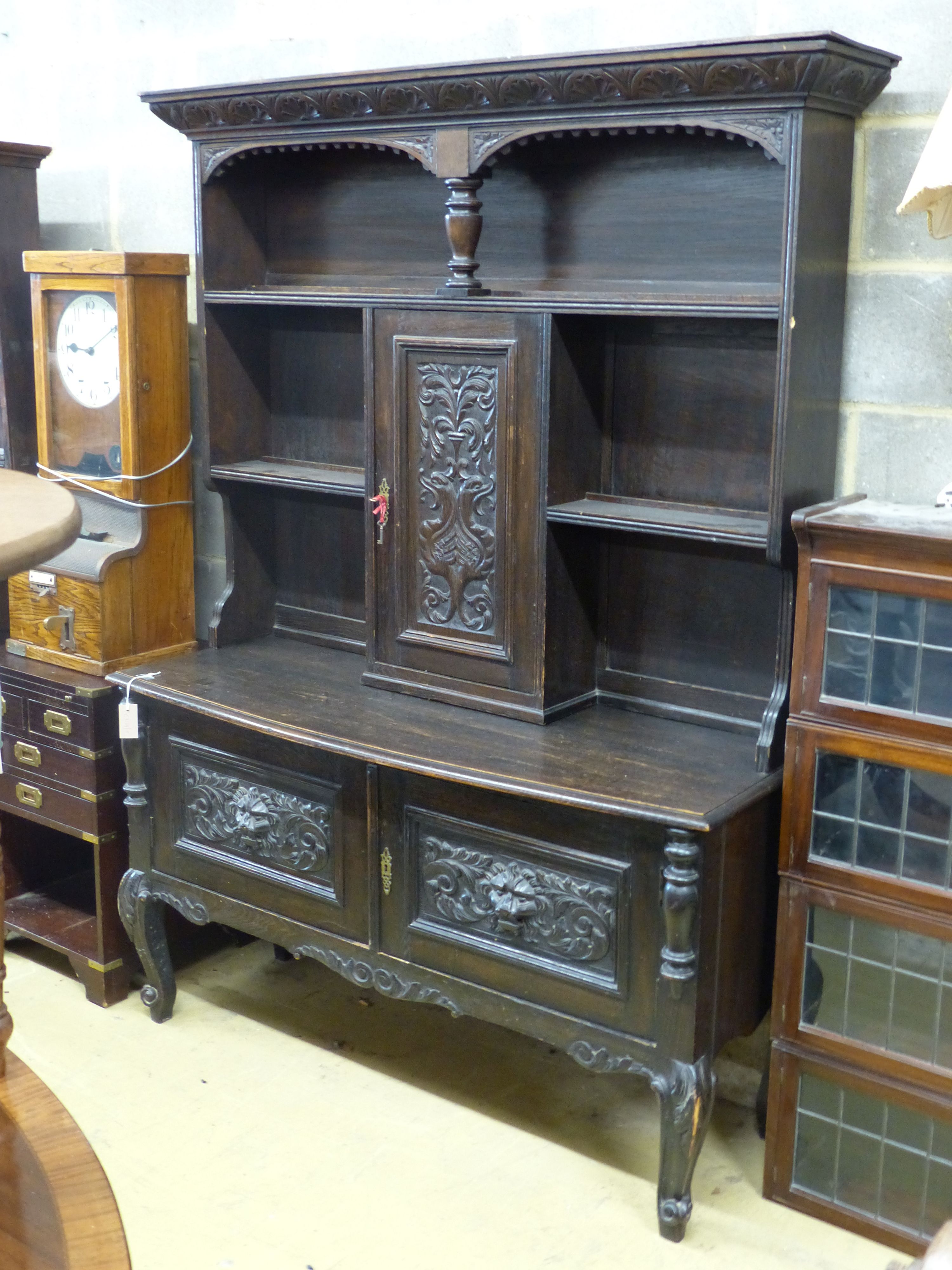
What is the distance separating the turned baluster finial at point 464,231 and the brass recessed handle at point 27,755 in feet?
4.74

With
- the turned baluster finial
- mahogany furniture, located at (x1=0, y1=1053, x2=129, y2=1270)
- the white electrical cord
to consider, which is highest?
the turned baluster finial

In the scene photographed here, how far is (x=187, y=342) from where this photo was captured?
3.16 metres

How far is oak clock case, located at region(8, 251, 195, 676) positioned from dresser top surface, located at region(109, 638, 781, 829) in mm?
221

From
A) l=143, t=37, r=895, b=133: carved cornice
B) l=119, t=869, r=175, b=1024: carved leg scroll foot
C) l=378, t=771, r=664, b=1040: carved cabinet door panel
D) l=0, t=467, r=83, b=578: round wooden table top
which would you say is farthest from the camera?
l=119, t=869, r=175, b=1024: carved leg scroll foot

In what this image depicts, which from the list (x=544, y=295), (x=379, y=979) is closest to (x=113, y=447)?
(x=544, y=295)

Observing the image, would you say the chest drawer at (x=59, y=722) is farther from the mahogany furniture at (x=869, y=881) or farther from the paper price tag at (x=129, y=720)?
the mahogany furniture at (x=869, y=881)

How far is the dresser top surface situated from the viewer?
7.31 ft

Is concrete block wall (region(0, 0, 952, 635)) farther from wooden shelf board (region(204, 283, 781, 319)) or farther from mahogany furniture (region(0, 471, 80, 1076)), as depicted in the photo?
mahogany furniture (region(0, 471, 80, 1076))

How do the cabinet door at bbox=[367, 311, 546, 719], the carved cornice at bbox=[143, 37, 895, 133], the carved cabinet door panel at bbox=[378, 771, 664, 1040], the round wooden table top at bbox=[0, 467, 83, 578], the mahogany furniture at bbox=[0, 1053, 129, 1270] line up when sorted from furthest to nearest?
the cabinet door at bbox=[367, 311, 546, 719] → the carved cabinet door panel at bbox=[378, 771, 664, 1040] → the carved cornice at bbox=[143, 37, 895, 133] → the mahogany furniture at bbox=[0, 1053, 129, 1270] → the round wooden table top at bbox=[0, 467, 83, 578]

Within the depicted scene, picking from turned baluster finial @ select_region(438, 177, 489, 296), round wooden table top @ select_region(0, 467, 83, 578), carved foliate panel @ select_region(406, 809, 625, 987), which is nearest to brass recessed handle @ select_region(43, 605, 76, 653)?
carved foliate panel @ select_region(406, 809, 625, 987)

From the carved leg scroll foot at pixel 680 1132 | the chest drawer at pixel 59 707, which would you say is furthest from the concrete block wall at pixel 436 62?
the carved leg scroll foot at pixel 680 1132

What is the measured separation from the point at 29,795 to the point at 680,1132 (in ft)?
5.58

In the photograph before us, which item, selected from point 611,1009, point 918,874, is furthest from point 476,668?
point 918,874

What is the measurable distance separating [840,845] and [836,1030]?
1.07 feet
